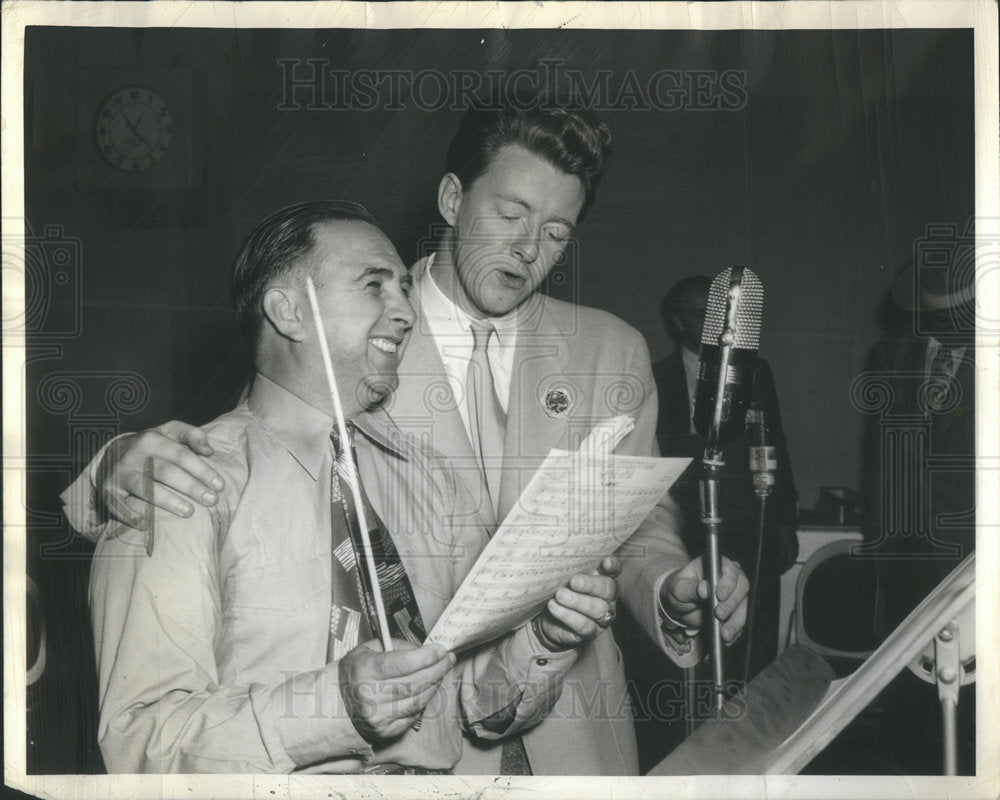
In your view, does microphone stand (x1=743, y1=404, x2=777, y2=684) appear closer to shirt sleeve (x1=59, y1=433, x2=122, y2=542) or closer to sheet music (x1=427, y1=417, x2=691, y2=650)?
sheet music (x1=427, y1=417, x2=691, y2=650)

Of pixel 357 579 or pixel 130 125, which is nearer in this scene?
pixel 357 579

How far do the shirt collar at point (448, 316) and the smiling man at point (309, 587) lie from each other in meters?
0.04

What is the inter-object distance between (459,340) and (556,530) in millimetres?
376

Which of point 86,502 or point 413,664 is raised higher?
point 86,502

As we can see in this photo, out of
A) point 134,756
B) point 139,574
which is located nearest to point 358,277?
point 139,574

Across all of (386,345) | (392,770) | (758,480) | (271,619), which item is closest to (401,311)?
(386,345)

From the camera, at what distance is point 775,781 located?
1.90 m

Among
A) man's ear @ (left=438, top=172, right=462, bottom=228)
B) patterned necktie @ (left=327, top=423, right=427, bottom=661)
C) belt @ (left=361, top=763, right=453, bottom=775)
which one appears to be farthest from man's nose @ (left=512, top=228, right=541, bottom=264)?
belt @ (left=361, top=763, right=453, bottom=775)

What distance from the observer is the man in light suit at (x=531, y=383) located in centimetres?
187

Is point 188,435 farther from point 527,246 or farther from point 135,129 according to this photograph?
point 527,246

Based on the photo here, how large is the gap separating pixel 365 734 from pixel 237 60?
4.01ft

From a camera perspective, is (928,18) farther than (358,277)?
Yes

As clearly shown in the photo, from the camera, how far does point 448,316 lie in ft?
6.19

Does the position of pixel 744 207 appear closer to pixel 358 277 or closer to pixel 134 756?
pixel 358 277
